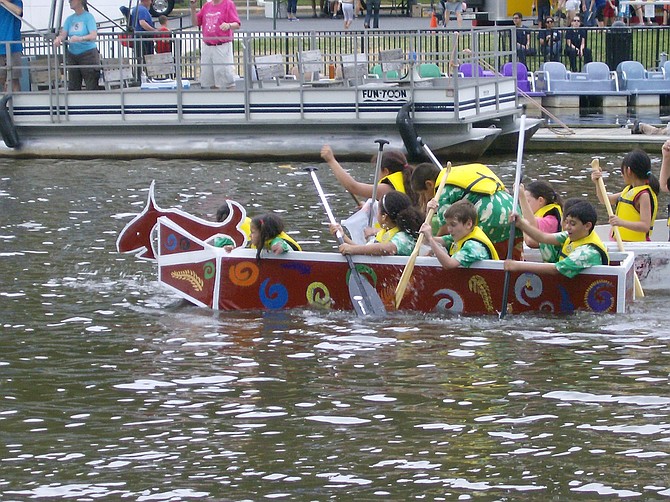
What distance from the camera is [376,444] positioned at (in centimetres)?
842

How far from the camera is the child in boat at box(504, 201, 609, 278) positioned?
1112 cm

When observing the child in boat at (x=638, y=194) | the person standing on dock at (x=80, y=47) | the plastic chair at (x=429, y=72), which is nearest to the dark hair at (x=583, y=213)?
the child in boat at (x=638, y=194)

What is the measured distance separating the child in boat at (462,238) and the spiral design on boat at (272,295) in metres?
1.42

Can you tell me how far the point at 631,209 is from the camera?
12773 mm

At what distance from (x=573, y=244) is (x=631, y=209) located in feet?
5.59

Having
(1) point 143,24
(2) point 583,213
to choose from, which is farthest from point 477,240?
(1) point 143,24

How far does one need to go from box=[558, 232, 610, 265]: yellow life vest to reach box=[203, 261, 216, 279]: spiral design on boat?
2.99 metres

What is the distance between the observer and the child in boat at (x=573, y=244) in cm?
1112

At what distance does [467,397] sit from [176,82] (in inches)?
548

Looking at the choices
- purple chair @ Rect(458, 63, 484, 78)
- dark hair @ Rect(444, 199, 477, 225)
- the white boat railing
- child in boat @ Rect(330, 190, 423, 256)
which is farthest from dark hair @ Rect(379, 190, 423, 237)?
purple chair @ Rect(458, 63, 484, 78)

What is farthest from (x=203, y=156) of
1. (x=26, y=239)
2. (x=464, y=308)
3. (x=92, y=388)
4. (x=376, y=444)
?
(x=376, y=444)

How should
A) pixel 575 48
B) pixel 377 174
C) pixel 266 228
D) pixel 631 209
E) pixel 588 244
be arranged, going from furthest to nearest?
pixel 575 48 → pixel 631 209 → pixel 377 174 → pixel 266 228 → pixel 588 244

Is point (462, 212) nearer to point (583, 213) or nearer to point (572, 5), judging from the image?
point (583, 213)

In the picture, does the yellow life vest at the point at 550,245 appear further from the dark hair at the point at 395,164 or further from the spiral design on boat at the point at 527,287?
the dark hair at the point at 395,164
